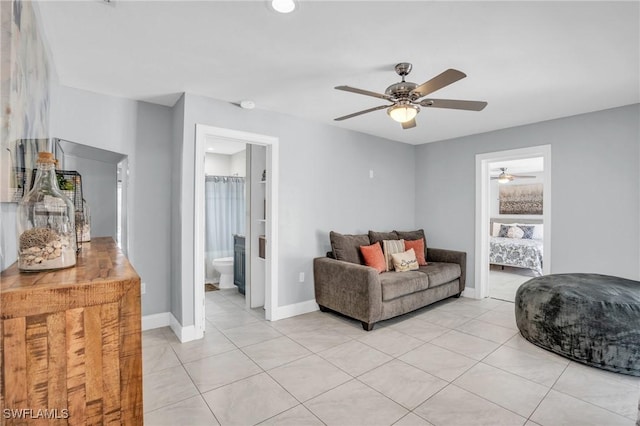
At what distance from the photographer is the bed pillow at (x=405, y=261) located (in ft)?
13.1

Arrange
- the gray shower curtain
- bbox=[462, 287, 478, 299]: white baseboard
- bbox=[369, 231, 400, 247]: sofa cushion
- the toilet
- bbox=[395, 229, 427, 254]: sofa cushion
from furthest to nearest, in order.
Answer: the gray shower curtain
the toilet
bbox=[395, 229, 427, 254]: sofa cushion
bbox=[462, 287, 478, 299]: white baseboard
bbox=[369, 231, 400, 247]: sofa cushion

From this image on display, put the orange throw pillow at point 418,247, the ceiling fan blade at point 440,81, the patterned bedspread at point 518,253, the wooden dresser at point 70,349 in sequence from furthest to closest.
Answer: the patterned bedspread at point 518,253 → the orange throw pillow at point 418,247 → the ceiling fan blade at point 440,81 → the wooden dresser at point 70,349

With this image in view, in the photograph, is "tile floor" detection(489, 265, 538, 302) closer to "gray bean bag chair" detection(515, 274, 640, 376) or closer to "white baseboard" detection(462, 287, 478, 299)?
"white baseboard" detection(462, 287, 478, 299)

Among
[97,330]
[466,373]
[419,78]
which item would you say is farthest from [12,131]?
[466,373]

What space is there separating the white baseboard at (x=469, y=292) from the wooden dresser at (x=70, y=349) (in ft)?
15.4

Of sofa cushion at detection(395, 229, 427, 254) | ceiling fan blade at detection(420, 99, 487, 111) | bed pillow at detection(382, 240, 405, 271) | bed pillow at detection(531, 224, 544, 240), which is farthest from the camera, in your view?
bed pillow at detection(531, 224, 544, 240)

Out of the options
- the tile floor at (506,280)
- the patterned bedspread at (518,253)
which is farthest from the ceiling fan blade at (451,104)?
the patterned bedspread at (518,253)

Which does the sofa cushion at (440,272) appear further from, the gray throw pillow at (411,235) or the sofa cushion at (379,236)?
the sofa cushion at (379,236)

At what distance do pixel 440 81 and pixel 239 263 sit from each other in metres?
3.89

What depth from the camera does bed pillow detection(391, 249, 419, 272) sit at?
13.1ft

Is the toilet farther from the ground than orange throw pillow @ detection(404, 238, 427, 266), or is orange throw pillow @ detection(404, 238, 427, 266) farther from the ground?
orange throw pillow @ detection(404, 238, 427, 266)

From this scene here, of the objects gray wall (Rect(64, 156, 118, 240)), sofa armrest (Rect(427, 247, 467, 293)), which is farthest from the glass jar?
sofa armrest (Rect(427, 247, 467, 293))

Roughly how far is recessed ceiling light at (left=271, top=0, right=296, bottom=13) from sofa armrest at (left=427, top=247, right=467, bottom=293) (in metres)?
3.97

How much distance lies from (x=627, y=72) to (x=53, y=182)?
4017mm
